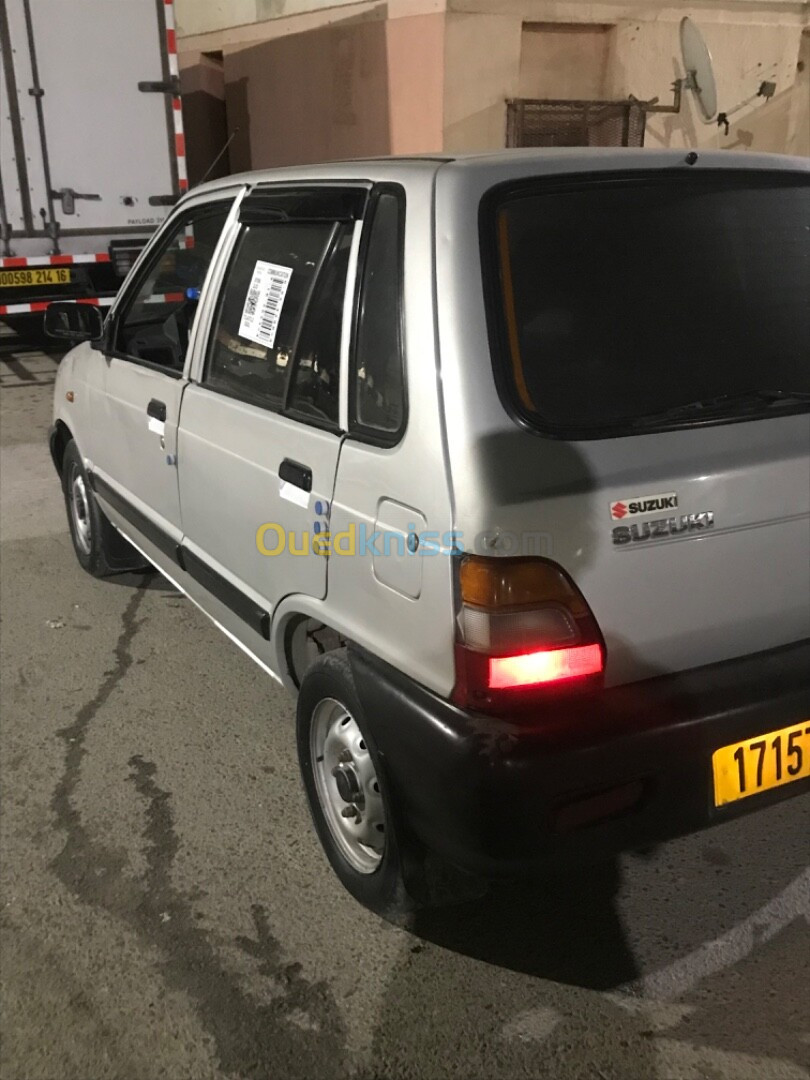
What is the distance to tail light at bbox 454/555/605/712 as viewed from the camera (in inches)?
76.4

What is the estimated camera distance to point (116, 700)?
3.70 meters

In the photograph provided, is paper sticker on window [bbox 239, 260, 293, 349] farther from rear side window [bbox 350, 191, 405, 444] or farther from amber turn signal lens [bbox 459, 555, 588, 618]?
amber turn signal lens [bbox 459, 555, 588, 618]

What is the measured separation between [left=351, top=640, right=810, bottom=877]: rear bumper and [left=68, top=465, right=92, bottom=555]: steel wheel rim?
9.71ft

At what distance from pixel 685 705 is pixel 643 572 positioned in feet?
0.98

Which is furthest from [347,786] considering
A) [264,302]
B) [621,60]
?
[621,60]

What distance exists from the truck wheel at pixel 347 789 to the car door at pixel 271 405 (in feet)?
0.87

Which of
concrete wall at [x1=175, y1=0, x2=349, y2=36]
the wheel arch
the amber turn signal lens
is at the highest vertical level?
concrete wall at [x1=175, y1=0, x2=349, y2=36]

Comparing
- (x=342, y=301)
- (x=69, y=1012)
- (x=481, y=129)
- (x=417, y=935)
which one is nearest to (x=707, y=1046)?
(x=417, y=935)

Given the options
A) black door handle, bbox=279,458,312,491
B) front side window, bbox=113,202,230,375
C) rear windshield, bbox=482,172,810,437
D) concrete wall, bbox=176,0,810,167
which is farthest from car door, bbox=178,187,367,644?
concrete wall, bbox=176,0,810,167

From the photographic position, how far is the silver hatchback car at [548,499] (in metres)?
1.95

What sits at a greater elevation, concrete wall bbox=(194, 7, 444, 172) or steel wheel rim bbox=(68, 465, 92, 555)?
concrete wall bbox=(194, 7, 444, 172)

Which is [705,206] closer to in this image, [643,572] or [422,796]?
[643,572]

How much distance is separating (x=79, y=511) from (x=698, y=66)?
329 inches

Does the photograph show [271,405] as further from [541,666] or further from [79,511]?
[79,511]
